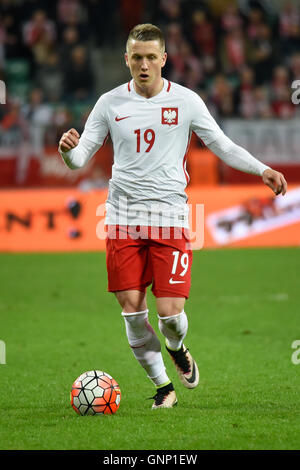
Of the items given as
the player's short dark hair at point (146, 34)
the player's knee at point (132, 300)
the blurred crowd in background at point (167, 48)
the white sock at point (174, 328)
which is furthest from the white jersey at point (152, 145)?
the blurred crowd in background at point (167, 48)

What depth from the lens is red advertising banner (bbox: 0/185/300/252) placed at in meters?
13.8

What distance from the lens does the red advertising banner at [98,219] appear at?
541 inches

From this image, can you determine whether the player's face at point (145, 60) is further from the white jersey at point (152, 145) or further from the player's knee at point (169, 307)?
the player's knee at point (169, 307)

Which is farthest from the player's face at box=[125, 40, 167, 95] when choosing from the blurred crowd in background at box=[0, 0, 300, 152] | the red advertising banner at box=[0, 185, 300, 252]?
the blurred crowd in background at box=[0, 0, 300, 152]

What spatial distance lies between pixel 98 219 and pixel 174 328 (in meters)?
8.26

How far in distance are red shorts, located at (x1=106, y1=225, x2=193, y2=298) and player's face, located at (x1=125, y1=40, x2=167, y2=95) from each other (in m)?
0.93

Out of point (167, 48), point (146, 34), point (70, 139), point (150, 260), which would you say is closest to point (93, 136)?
point (70, 139)

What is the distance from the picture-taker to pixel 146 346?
557 cm

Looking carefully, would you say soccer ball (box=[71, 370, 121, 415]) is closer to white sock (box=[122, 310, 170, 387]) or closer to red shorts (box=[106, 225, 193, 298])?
white sock (box=[122, 310, 170, 387])

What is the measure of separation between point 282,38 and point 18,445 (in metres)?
16.6

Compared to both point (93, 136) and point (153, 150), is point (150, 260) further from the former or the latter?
point (93, 136)

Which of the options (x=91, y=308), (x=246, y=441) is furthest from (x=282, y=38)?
(x=246, y=441)

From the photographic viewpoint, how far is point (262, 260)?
12.7 meters
